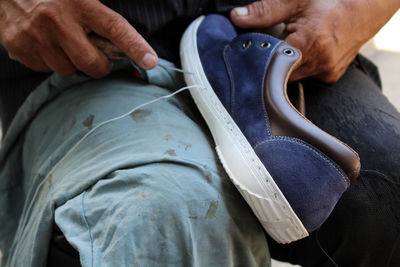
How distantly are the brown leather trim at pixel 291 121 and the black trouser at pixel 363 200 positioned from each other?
0.27 ft

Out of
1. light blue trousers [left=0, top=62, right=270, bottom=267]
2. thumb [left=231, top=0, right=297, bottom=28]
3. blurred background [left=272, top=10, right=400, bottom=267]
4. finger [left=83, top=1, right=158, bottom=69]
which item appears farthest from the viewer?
blurred background [left=272, top=10, right=400, bottom=267]

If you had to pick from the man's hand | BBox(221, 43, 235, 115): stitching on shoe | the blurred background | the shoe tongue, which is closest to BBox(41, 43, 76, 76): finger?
the man's hand

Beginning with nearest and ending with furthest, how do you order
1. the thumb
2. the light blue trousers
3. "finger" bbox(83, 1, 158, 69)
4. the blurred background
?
the light blue trousers < "finger" bbox(83, 1, 158, 69) < the thumb < the blurred background

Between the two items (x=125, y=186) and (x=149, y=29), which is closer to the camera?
(x=125, y=186)

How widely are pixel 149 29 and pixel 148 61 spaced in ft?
0.27

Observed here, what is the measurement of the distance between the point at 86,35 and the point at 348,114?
16.6 inches

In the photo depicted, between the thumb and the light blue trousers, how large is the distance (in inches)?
7.2

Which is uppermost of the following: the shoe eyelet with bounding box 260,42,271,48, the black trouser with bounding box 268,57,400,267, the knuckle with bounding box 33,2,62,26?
the knuckle with bounding box 33,2,62,26

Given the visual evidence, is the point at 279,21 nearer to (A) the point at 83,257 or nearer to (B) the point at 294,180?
(B) the point at 294,180

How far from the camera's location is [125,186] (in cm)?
39

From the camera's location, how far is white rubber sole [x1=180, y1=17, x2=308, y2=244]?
16.0 inches

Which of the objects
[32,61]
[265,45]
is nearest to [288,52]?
[265,45]

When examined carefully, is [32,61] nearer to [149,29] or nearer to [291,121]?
[149,29]

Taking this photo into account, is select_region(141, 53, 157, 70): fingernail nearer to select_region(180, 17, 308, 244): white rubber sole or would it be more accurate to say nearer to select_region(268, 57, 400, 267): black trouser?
select_region(180, 17, 308, 244): white rubber sole
